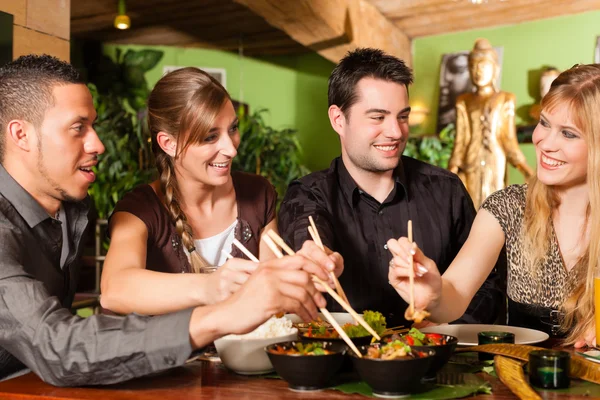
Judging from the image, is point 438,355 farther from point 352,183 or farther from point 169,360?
point 352,183

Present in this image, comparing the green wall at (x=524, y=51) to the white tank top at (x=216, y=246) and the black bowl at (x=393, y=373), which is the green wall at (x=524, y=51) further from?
the black bowl at (x=393, y=373)

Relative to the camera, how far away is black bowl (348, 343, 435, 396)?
123 centimetres

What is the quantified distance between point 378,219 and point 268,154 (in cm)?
377

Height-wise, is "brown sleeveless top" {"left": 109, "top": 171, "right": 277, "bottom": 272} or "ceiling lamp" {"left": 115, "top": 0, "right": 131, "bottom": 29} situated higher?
"ceiling lamp" {"left": 115, "top": 0, "right": 131, "bottom": 29}

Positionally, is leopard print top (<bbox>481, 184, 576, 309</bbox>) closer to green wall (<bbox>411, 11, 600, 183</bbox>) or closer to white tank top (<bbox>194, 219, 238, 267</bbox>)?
white tank top (<bbox>194, 219, 238, 267</bbox>)

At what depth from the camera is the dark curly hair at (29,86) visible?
1692 mm

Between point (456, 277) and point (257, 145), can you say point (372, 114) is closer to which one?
point (456, 277)

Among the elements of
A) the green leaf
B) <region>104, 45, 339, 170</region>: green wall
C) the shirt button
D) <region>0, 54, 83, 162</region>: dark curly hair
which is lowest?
the green leaf

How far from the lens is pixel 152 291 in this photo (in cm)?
174

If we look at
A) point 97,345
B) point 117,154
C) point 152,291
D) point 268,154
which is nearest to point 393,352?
point 97,345

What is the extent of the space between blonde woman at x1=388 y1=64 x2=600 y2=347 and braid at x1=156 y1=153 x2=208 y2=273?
0.77 meters

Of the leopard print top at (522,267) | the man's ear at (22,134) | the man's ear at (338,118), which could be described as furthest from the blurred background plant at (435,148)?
the man's ear at (22,134)

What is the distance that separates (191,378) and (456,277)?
2.98 ft

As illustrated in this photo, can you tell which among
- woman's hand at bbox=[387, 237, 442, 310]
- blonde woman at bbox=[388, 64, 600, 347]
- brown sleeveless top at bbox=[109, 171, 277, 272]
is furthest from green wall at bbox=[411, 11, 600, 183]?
woman's hand at bbox=[387, 237, 442, 310]
